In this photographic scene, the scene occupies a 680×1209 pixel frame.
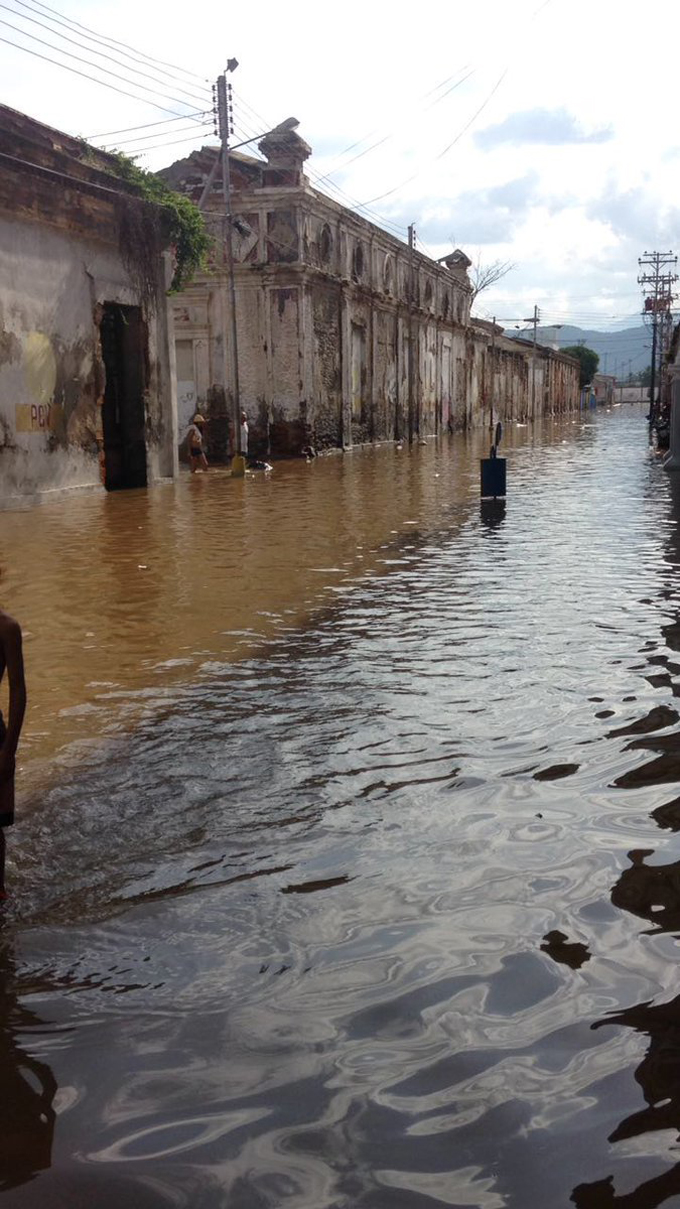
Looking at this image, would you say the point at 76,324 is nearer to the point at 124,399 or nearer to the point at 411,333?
the point at 124,399

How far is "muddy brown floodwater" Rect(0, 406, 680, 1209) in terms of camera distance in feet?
7.65

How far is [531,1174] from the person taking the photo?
7.32ft

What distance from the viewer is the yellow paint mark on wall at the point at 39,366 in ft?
56.3

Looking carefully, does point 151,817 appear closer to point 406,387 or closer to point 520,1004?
point 520,1004

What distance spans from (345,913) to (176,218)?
20.1 meters

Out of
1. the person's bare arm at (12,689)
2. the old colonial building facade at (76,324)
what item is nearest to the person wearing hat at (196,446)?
the old colonial building facade at (76,324)

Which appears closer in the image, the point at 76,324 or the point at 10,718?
the point at 10,718

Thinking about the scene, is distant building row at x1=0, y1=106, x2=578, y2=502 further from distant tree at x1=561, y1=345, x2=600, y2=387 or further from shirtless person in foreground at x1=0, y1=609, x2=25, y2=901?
distant tree at x1=561, y1=345, x2=600, y2=387

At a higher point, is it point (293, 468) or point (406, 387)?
point (406, 387)

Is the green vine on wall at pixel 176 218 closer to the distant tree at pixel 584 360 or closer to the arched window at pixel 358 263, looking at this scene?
the arched window at pixel 358 263

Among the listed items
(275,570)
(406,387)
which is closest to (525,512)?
(275,570)

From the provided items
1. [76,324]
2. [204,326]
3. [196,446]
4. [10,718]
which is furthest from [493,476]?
[204,326]

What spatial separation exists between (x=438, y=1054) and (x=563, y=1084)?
11.9 inches

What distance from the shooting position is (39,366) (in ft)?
57.3
